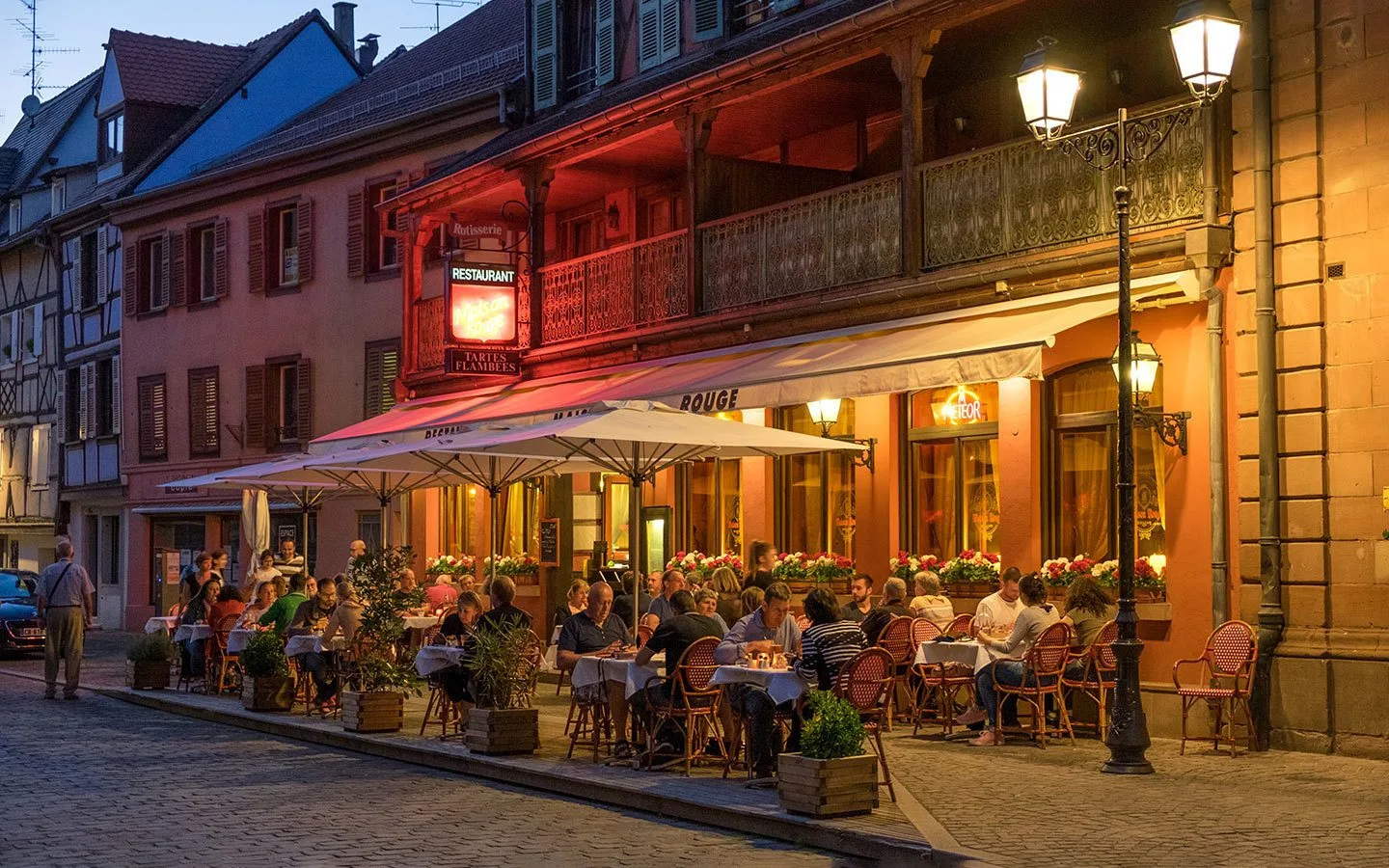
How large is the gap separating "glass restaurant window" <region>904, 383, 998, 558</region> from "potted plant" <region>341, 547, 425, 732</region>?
516cm

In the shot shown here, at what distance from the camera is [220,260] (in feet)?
113

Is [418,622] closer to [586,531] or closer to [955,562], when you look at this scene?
[586,531]

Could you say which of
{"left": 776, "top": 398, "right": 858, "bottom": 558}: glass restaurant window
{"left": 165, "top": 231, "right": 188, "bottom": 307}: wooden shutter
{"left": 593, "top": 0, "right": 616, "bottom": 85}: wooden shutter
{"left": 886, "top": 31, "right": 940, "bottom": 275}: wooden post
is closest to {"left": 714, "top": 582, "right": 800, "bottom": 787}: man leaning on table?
{"left": 886, "top": 31, "right": 940, "bottom": 275}: wooden post

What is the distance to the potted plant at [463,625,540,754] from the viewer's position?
13.4 metres

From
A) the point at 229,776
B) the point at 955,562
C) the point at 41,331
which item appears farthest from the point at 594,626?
the point at 41,331

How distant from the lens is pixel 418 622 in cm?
1994

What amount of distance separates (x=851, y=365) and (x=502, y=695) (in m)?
4.67

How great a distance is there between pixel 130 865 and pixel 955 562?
9.50 meters

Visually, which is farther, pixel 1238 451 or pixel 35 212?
pixel 35 212

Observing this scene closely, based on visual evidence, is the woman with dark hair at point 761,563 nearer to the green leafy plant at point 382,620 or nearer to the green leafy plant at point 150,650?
the green leafy plant at point 382,620

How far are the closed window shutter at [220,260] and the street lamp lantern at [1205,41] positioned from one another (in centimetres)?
2522

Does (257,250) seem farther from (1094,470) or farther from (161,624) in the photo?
(1094,470)

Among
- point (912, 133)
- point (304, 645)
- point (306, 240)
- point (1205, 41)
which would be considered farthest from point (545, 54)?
point (1205, 41)

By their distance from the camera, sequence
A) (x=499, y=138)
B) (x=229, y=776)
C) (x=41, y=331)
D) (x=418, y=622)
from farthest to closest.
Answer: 1. (x=41, y=331)
2. (x=499, y=138)
3. (x=418, y=622)
4. (x=229, y=776)
